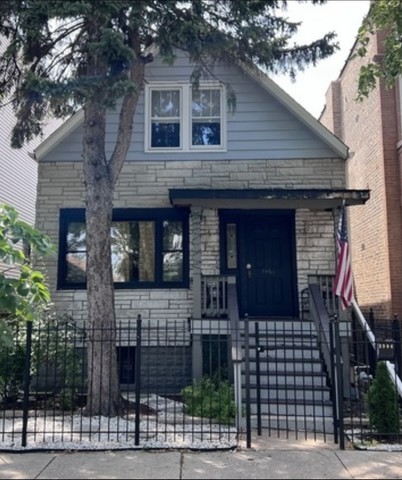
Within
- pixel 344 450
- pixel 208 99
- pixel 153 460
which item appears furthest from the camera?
pixel 208 99

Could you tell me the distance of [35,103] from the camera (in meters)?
→ 8.20

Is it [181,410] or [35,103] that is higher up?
[35,103]

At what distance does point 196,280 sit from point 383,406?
4163mm

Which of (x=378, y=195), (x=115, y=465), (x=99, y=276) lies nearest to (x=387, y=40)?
(x=378, y=195)

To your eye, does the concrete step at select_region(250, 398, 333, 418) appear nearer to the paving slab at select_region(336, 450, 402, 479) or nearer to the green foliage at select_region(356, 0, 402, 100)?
the paving slab at select_region(336, 450, 402, 479)

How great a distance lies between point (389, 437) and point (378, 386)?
25.6 inches

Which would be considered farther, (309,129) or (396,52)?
(309,129)

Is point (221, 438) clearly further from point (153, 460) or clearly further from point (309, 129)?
point (309, 129)

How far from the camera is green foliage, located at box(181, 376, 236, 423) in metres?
7.16

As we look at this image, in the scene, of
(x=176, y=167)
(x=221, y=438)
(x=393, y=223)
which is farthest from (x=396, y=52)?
(x=221, y=438)

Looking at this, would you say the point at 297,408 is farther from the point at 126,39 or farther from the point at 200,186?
the point at 126,39

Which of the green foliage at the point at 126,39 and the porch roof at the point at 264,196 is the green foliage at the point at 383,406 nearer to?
the porch roof at the point at 264,196

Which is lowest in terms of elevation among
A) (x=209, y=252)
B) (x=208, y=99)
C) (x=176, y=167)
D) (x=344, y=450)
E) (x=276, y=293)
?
(x=344, y=450)

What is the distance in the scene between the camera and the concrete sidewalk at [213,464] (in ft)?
17.0
